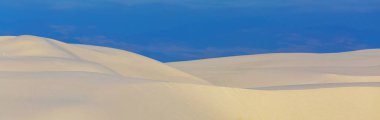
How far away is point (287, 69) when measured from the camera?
45.8ft

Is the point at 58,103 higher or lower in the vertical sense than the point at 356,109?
lower

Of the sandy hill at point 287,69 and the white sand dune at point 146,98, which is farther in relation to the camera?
the sandy hill at point 287,69

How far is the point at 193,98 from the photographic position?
756 cm

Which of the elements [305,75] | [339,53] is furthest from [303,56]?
[305,75]

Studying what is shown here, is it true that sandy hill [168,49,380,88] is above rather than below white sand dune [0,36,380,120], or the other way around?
above

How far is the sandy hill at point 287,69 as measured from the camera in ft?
38.3

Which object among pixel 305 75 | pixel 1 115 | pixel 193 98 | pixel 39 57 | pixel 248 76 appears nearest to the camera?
pixel 1 115

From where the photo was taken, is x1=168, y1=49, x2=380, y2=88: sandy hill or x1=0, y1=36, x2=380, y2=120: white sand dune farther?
x1=168, y1=49, x2=380, y2=88: sandy hill

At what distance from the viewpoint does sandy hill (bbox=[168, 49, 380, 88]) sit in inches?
459

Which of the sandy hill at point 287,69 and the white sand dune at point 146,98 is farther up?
the sandy hill at point 287,69

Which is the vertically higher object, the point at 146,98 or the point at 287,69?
the point at 287,69

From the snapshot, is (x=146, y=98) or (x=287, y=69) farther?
(x=287, y=69)

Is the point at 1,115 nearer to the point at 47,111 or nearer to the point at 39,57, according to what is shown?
the point at 47,111

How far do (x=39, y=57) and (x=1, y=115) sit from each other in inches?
177
